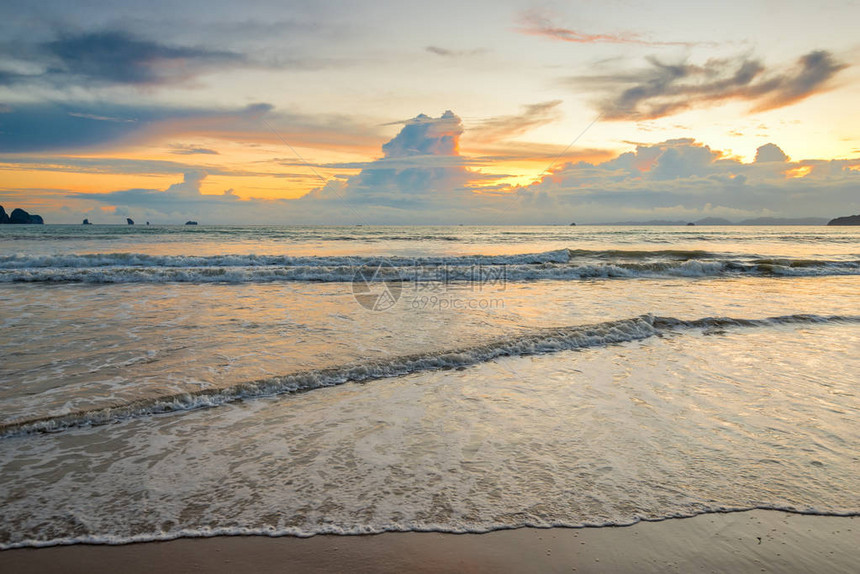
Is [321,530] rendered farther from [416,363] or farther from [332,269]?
[332,269]

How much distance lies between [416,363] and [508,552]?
13.3ft

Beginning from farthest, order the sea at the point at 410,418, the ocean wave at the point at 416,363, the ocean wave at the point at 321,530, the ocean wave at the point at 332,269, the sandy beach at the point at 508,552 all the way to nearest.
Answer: the ocean wave at the point at 332,269
the ocean wave at the point at 416,363
the sea at the point at 410,418
the ocean wave at the point at 321,530
the sandy beach at the point at 508,552

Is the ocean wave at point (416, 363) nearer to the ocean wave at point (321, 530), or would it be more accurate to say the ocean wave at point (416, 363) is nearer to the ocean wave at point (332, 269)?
the ocean wave at point (321, 530)

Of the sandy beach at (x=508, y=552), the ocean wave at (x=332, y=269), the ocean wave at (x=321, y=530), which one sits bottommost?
the sandy beach at (x=508, y=552)

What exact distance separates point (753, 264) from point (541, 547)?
86.0 feet

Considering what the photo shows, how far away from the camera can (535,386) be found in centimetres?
591

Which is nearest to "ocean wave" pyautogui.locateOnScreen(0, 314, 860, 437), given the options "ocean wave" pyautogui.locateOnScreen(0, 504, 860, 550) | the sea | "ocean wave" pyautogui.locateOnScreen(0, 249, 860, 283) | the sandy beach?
the sea

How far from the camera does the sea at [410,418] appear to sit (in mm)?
3289

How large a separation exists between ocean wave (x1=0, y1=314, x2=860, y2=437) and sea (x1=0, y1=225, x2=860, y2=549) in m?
0.03

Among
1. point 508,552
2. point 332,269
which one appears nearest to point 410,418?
point 508,552

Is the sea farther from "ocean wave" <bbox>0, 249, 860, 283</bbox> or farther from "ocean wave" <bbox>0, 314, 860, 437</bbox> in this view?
"ocean wave" <bbox>0, 249, 860, 283</bbox>

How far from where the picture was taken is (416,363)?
679 centimetres

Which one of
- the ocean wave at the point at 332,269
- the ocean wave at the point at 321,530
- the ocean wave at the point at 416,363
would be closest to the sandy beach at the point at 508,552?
the ocean wave at the point at 321,530

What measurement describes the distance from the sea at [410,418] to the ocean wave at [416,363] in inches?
1.3
